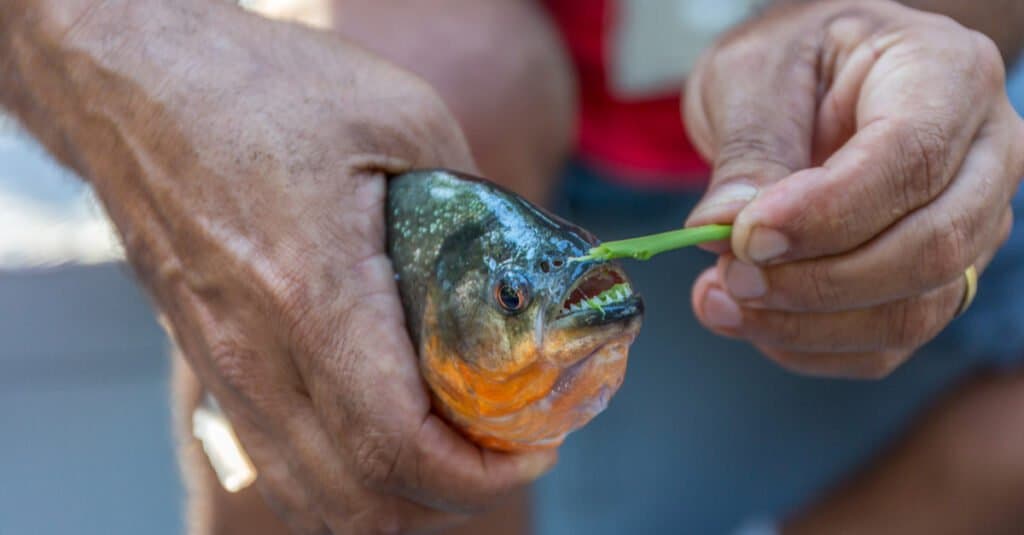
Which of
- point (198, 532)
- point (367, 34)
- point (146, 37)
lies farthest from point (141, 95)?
point (198, 532)

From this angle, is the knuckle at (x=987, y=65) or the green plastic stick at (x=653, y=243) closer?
the green plastic stick at (x=653, y=243)

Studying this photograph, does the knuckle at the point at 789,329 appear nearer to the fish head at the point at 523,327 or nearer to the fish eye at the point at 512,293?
the fish head at the point at 523,327

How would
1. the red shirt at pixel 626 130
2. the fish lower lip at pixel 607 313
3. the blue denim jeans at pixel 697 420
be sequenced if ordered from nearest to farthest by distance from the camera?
→ the fish lower lip at pixel 607 313 < the red shirt at pixel 626 130 < the blue denim jeans at pixel 697 420

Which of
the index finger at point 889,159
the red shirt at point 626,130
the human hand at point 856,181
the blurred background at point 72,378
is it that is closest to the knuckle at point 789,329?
the human hand at point 856,181

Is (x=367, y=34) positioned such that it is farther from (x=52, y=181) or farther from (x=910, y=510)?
(x=910, y=510)

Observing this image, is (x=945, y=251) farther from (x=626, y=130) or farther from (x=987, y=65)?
(x=626, y=130)

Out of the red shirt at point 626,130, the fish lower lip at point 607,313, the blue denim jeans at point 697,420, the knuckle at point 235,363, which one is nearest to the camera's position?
the fish lower lip at point 607,313

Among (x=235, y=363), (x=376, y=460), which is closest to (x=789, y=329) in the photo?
(x=376, y=460)
